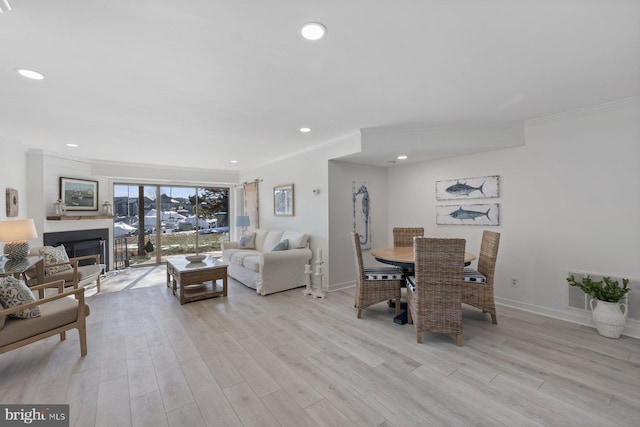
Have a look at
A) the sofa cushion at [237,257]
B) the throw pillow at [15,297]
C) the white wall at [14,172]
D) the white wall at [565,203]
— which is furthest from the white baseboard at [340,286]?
the white wall at [14,172]

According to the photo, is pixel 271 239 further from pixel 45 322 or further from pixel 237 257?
pixel 45 322

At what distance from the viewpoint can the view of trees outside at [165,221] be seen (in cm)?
639

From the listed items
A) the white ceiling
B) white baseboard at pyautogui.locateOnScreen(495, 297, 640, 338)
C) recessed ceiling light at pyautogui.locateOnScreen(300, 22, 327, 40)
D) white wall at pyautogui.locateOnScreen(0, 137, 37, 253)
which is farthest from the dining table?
white wall at pyautogui.locateOnScreen(0, 137, 37, 253)

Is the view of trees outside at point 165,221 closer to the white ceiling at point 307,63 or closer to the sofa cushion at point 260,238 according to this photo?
the sofa cushion at point 260,238

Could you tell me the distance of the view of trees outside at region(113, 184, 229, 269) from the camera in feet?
21.0

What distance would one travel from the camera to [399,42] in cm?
185

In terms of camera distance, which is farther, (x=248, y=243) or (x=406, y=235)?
(x=248, y=243)

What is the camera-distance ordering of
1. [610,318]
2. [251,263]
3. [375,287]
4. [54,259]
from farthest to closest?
1. [251,263]
2. [54,259]
3. [375,287]
4. [610,318]

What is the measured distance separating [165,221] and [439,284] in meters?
6.68

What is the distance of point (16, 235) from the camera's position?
131 inches

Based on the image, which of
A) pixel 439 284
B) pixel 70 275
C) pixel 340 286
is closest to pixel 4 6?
pixel 439 284

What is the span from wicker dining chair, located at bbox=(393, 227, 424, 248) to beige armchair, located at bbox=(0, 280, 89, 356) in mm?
3817

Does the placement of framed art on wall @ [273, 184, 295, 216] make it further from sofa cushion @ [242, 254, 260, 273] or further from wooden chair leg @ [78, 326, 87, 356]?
wooden chair leg @ [78, 326, 87, 356]

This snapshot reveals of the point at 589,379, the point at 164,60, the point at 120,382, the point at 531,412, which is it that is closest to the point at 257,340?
the point at 120,382
